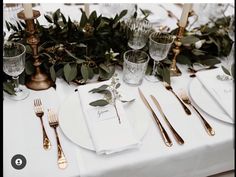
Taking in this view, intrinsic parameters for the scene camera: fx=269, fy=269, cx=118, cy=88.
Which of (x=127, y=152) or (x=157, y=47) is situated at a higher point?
(x=157, y=47)

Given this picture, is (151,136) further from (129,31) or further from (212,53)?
(212,53)

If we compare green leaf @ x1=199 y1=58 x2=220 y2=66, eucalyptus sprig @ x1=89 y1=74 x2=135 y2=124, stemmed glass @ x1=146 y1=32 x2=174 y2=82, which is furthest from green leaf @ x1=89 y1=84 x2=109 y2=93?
green leaf @ x1=199 y1=58 x2=220 y2=66

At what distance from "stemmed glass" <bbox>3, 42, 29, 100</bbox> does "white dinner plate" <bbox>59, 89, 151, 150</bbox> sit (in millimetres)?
167

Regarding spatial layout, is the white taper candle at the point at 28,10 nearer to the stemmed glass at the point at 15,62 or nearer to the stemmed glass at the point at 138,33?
the stemmed glass at the point at 15,62

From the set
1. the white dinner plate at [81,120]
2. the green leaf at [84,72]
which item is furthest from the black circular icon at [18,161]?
the green leaf at [84,72]

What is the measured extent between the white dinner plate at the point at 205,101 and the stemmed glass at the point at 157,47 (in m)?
0.14

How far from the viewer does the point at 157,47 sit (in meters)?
0.91

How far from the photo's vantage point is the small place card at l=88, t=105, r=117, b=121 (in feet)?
2.48

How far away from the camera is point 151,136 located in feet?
2.51

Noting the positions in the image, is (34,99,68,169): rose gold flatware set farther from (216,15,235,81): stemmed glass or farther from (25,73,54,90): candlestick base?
(216,15,235,81): stemmed glass

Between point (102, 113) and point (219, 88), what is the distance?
0.40 meters

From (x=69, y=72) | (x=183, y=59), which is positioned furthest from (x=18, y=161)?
(x=183, y=59)

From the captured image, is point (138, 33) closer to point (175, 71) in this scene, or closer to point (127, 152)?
point (175, 71)

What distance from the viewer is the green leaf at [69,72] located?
90cm
